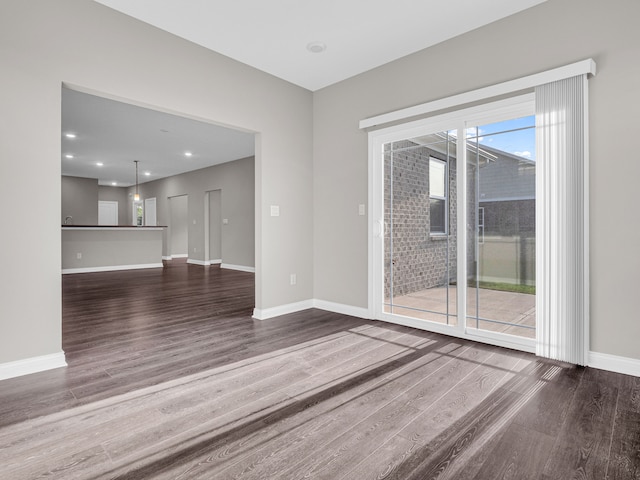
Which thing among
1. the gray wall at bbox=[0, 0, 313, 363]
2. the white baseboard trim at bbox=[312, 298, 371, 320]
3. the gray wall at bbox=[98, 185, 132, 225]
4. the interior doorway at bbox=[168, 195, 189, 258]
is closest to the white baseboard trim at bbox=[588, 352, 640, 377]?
the white baseboard trim at bbox=[312, 298, 371, 320]

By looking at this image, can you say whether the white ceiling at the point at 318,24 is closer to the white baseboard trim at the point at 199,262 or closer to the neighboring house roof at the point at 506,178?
the neighboring house roof at the point at 506,178

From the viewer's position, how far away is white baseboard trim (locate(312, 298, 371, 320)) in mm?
4078

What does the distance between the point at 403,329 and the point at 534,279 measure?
1.29 meters

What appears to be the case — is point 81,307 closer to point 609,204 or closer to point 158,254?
point 158,254

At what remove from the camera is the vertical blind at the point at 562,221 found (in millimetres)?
2590

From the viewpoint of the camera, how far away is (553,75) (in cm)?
270

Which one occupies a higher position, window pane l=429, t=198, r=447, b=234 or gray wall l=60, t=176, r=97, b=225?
gray wall l=60, t=176, r=97, b=225

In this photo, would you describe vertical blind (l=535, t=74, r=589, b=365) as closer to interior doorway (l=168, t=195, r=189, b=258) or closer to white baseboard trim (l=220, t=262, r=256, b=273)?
white baseboard trim (l=220, t=262, r=256, b=273)

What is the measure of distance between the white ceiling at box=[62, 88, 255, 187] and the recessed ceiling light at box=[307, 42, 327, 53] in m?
2.86

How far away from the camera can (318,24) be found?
3.12 m

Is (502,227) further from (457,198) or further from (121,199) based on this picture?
(121,199)

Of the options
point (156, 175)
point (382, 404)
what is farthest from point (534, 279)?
point (156, 175)

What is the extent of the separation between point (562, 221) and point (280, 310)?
2.96 meters

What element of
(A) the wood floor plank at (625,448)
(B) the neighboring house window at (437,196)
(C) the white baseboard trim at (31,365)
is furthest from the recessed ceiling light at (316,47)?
(A) the wood floor plank at (625,448)
